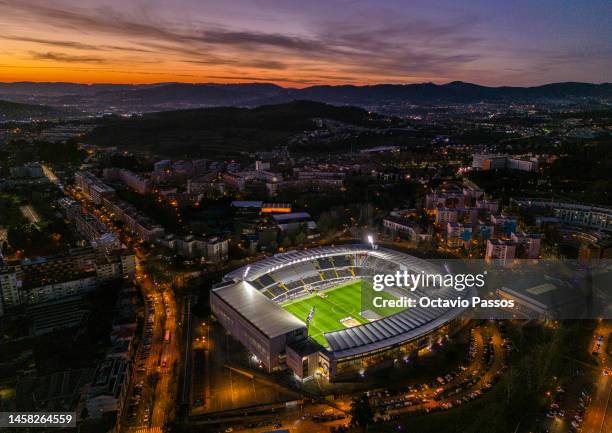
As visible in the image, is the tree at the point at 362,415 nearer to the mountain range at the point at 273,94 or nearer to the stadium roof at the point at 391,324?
the stadium roof at the point at 391,324

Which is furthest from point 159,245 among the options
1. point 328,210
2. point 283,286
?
point 328,210

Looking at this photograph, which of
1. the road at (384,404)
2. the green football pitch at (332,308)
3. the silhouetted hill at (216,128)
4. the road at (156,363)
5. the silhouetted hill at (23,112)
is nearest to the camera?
the road at (384,404)

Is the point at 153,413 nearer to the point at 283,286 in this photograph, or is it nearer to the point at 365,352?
the point at 365,352

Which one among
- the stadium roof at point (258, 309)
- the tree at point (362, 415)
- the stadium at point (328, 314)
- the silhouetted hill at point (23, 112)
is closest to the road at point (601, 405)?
the stadium at point (328, 314)

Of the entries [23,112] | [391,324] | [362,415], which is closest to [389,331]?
[391,324]

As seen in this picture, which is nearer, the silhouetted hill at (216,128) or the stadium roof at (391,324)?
the stadium roof at (391,324)

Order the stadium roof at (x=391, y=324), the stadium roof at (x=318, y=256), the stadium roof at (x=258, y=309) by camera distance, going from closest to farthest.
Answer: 1. the stadium roof at (x=391, y=324)
2. the stadium roof at (x=258, y=309)
3. the stadium roof at (x=318, y=256)

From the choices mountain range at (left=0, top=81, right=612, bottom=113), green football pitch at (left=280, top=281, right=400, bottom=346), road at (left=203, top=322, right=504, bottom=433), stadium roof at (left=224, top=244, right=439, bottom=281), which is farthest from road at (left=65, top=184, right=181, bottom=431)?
mountain range at (left=0, top=81, right=612, bottom=113)
